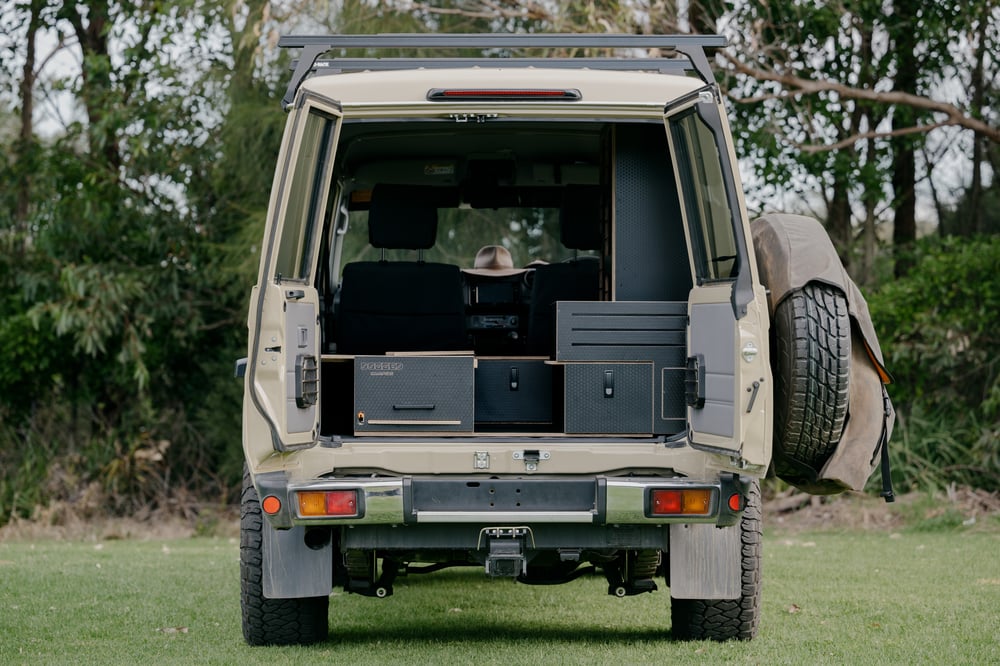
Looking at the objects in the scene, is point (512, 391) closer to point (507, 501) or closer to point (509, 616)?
point (507, 501)

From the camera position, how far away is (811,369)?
4.66 metres

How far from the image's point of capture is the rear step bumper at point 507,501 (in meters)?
4.59

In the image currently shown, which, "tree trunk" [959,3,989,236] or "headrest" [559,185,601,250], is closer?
"headrest" [559,185,601,250]

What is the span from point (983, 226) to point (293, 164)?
11052 mm

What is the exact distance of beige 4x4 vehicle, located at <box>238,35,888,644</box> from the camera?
459cm

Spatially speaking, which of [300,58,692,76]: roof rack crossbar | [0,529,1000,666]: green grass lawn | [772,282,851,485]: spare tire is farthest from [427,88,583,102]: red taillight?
[0,529,1000,666]: green grass lawn

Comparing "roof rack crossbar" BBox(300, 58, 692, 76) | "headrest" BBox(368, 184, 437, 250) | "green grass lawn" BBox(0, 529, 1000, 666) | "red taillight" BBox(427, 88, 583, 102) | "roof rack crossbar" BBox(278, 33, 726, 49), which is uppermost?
"roof rack crossbar" BBox(278, 33, 726, 49)

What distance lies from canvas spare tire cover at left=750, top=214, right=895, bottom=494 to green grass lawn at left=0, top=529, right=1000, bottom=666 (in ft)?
2.44

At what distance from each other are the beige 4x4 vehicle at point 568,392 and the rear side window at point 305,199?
11 mm

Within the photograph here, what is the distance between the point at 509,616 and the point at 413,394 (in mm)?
1788

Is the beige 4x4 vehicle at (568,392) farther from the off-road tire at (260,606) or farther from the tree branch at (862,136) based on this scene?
the tree branch at (862,136)

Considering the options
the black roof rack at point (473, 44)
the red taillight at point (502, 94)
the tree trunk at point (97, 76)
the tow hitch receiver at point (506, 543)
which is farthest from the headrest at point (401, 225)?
the tree trunk at point (97, 76)

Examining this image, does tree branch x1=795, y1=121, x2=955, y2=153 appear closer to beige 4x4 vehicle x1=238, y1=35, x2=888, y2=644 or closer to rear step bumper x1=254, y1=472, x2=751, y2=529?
beige 4x4 vehicle x1=238, y1=35, x2=888, y2=644

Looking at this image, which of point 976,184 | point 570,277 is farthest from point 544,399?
point 976,184
